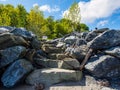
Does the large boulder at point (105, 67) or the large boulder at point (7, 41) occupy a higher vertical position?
the large boulder at point (7, 41)

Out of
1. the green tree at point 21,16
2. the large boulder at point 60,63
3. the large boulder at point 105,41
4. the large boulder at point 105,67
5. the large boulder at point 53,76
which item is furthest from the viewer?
the green tree at point 21,16

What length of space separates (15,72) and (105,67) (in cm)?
330

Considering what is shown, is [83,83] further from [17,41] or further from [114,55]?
[17,41]

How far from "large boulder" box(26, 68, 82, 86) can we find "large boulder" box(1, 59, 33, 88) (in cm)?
35

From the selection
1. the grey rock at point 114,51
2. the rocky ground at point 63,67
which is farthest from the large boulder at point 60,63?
the grey rock at point 114,51

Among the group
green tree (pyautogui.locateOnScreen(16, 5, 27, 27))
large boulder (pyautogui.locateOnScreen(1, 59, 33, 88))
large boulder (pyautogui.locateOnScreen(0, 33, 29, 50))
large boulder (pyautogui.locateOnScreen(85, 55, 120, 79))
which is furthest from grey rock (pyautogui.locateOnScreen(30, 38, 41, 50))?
green tree (pyautogui.locateOnScreen(16, 5, 27, 27))

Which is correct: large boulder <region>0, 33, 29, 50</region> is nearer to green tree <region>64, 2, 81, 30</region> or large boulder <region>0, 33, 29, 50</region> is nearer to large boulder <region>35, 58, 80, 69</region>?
large boulder <region>35, 58, 80, 69</region>

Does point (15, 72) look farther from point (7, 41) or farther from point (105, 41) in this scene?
point (105, 41)

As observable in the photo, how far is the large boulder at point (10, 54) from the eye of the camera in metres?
8.88

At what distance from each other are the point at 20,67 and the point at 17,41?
1.58m

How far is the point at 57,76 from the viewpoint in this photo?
8398mm

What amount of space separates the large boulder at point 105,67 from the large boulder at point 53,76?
1.92 ft

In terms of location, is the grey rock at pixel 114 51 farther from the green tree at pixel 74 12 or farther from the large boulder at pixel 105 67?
the green tree at pixel 74 12

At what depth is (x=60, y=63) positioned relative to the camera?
30.2 ft
